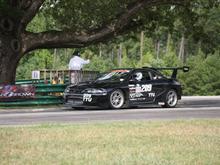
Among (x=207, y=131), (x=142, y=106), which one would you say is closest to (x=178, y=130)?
(x=207, y=131)

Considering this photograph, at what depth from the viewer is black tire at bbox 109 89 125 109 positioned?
1945 centimetres

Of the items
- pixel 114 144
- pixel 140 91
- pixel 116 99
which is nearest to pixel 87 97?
pixel 116 99

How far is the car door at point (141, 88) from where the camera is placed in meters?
20.1

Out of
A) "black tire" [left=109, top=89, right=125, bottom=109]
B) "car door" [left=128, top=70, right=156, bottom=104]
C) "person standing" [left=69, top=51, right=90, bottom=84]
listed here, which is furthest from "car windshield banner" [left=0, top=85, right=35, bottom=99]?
"car door" [left=128, top=70, right=156, bottom=104]

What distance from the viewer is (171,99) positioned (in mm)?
21141

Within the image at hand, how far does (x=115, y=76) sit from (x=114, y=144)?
10.6 meters

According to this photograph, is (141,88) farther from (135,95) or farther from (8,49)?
(8,49)

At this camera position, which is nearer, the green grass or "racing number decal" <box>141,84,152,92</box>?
the green grass

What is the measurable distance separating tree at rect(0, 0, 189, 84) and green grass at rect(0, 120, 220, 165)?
36.8 ft

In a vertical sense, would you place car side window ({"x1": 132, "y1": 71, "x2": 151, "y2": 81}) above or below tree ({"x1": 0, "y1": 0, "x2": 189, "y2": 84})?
below

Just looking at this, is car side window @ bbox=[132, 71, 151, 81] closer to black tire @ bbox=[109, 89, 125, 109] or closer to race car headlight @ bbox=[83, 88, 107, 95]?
black tire @ bbox=[109, 89, 125, 109]

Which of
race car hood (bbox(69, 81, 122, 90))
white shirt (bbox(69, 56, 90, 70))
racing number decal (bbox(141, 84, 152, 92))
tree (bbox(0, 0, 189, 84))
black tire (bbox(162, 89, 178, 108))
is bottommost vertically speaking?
black tire (bbox(162, 89, 178, 108))

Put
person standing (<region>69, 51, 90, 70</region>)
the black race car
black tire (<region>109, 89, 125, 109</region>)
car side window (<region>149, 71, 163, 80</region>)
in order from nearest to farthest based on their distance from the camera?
the black race car
black tire (<region>109, 89, 125, 109</region>)
car side window (<region>149, 71, 163, 80</region>)
person standing (<region>69, 51, 90, 70</region>)

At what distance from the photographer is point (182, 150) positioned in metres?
9.09
